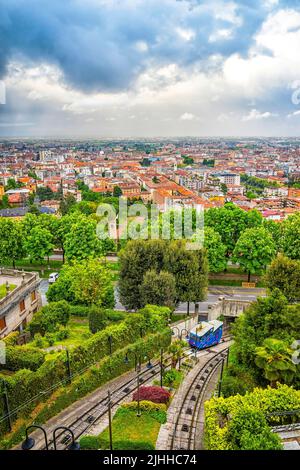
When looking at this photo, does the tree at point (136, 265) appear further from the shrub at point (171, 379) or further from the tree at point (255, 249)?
the tree at point (255, 249)

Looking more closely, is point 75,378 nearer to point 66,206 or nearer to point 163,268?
point 163,268

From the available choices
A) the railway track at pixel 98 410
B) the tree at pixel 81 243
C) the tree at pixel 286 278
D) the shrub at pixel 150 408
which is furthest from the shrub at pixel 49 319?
the tree at pixel 286 278

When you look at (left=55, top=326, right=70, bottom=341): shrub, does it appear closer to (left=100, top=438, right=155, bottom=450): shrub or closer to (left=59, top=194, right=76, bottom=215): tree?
(left=100, top=438, right=155, bottom=450): shrub

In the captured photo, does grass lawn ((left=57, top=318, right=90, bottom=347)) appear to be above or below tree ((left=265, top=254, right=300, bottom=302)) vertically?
below

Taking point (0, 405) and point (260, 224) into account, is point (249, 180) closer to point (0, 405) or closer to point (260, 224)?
point (260, 224)

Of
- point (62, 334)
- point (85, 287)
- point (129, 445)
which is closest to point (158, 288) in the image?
point (85, 287)

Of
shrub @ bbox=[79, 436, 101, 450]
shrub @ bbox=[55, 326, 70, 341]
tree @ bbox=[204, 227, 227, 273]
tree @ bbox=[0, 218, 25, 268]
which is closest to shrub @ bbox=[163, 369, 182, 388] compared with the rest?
shrub @ bbox=[79, 436, 101, 450]
